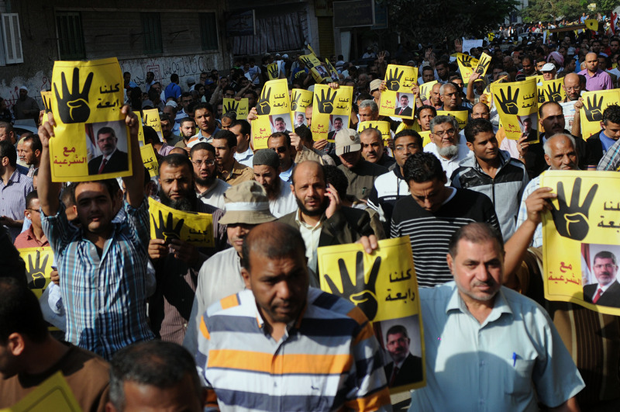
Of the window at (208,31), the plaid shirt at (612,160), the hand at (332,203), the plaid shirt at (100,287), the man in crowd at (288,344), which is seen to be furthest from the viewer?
the window at (208,31)

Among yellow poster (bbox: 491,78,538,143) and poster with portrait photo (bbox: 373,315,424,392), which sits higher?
yellow poster (bbox: 491,78,538,143)

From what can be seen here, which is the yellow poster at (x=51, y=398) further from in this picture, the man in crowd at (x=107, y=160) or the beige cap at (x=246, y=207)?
the man in crowd at (x=107, y=160)

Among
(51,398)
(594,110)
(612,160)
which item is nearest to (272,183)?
(612,160)

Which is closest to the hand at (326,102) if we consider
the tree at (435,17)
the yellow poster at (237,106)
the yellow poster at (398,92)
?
the yellow poster at (398,92)

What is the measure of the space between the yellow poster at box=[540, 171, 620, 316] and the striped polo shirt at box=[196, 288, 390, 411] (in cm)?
146

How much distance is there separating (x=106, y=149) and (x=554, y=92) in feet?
24.8

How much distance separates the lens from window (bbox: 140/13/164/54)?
84.2ft

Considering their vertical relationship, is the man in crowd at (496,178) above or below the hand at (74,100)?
below

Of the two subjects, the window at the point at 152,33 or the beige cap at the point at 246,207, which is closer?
the beige cap at the point at 246,207

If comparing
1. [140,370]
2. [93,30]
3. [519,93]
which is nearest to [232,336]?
[140,370]

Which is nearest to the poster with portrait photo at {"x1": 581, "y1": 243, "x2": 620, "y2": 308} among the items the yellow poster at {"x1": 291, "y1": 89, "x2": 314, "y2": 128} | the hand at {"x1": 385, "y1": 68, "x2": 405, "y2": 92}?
the hand at {"x1": 385, "y1": 68, "x2": 405, "y2": 92}

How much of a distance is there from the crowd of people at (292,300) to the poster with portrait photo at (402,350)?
1 cm

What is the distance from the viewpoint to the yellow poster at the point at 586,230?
3885mm

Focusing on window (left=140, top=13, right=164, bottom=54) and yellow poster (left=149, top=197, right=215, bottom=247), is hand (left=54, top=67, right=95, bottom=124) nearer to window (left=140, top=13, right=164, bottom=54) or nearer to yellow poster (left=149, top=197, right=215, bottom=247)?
yellow poster (left=149, top=197, right=215, bottom=247)
